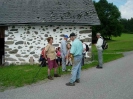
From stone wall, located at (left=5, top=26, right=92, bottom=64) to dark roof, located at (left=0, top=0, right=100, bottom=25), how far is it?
463 mm

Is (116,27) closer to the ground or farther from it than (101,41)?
farther from it

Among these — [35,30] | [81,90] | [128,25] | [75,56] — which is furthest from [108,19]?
[128,25]

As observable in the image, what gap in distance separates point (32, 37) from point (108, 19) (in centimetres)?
3713

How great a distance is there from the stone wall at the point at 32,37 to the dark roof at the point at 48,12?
46 cm

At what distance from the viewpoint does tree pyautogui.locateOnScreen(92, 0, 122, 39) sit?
47938mm

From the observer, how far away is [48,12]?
14938 mm

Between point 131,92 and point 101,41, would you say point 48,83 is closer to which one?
point 131,92

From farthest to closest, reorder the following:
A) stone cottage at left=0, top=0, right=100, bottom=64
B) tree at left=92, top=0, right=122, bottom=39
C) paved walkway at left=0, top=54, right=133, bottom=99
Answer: tree at left=92, top=0, right=122, bottom=39 < stone cottage at left=0, top=0, right=100, bottom=64 < paved walkway at left=0, top=54, right=133, bottom=99

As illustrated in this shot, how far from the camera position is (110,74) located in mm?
10031

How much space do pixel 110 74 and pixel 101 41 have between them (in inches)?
87.1

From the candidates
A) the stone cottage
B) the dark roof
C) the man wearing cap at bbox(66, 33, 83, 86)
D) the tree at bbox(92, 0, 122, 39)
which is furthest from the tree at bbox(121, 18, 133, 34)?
the man wearing cap at bbox(66, 33, 83, 86)

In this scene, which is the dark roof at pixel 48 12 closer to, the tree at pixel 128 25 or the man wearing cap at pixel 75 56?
the man wearing cap at pixel 75 56

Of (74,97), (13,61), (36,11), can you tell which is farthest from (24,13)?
(74,97)

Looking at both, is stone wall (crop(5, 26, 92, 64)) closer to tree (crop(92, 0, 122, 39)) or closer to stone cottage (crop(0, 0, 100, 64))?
stone cottage (crop(0, 0, 100, 64))
